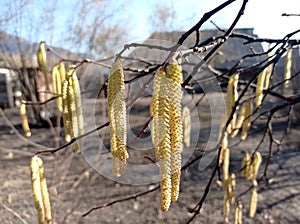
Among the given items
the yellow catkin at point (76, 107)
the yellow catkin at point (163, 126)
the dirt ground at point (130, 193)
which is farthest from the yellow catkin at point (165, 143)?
the dirt ground at point (130, 193)

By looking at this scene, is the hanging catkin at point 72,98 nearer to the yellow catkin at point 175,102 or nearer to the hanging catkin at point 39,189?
the hanging catkin at point 39,189

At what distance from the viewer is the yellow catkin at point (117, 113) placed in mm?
324

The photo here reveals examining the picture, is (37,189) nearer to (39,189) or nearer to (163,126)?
(39,189)

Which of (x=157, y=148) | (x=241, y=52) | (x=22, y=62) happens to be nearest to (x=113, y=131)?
(x=157, y=148)

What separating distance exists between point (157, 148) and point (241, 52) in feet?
2.83

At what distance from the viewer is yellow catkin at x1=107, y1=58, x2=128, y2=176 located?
32 cm

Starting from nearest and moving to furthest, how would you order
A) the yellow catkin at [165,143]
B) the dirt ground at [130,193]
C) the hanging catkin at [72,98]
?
the yellow catkin at [165,143] < the hanging catkin at [72,98] < the dirt ground at [130,193]

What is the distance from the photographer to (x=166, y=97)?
269 mm

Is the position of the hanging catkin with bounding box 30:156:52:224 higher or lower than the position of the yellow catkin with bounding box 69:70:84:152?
lower

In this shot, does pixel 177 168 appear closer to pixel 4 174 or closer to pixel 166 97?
pixel 166 97

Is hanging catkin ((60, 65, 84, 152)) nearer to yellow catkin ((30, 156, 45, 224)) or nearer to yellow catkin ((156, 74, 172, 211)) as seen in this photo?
yellow catkin ((30, 156, 45, 224))

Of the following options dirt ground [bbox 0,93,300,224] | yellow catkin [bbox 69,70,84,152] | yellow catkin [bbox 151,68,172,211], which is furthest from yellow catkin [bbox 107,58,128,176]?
dirt ground [bbox 0,93,300,224]

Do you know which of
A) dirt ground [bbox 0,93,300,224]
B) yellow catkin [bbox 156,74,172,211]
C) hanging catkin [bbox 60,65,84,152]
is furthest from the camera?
dirt ground [bbox 0,93,300,224]

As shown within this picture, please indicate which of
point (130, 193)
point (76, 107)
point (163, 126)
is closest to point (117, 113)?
point (163, 126)
